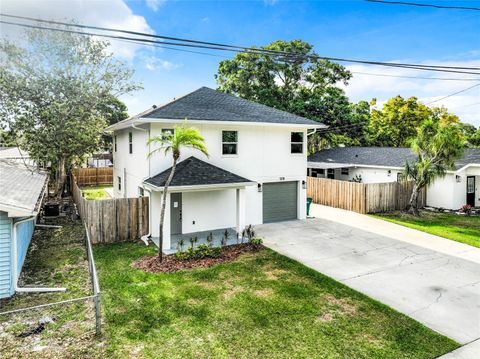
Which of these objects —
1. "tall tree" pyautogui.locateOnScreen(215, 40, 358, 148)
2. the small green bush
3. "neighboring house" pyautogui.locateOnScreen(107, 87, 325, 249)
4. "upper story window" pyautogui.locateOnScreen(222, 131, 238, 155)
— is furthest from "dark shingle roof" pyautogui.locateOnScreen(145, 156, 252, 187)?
"tall tree" pyautogui.locateOnScreen(215, 40, 358, 148)

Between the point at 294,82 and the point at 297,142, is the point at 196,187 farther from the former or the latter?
the point at 294,82

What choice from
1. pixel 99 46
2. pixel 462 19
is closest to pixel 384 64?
pixel 462 19

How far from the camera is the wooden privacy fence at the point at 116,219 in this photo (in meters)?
12.2

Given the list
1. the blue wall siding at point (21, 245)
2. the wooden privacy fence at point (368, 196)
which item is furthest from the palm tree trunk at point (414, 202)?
the blue wall siding at point (21, 245)

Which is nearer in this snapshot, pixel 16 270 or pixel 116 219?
pixel 16 270

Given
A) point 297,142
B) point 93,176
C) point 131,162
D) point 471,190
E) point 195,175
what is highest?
point 297,142

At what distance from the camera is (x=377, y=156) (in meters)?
25.0

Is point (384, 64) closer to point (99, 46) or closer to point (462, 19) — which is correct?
point (462, 19)

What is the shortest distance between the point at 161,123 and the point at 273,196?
6614 millimetres

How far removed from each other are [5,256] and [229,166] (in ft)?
30.1

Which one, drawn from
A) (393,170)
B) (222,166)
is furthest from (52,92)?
(393,170)

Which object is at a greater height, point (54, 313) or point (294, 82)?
point (294, 82)

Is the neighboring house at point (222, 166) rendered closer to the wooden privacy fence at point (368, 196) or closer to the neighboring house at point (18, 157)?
the wooden privacy fence at point (368, 196)

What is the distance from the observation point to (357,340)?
6.18 meters
